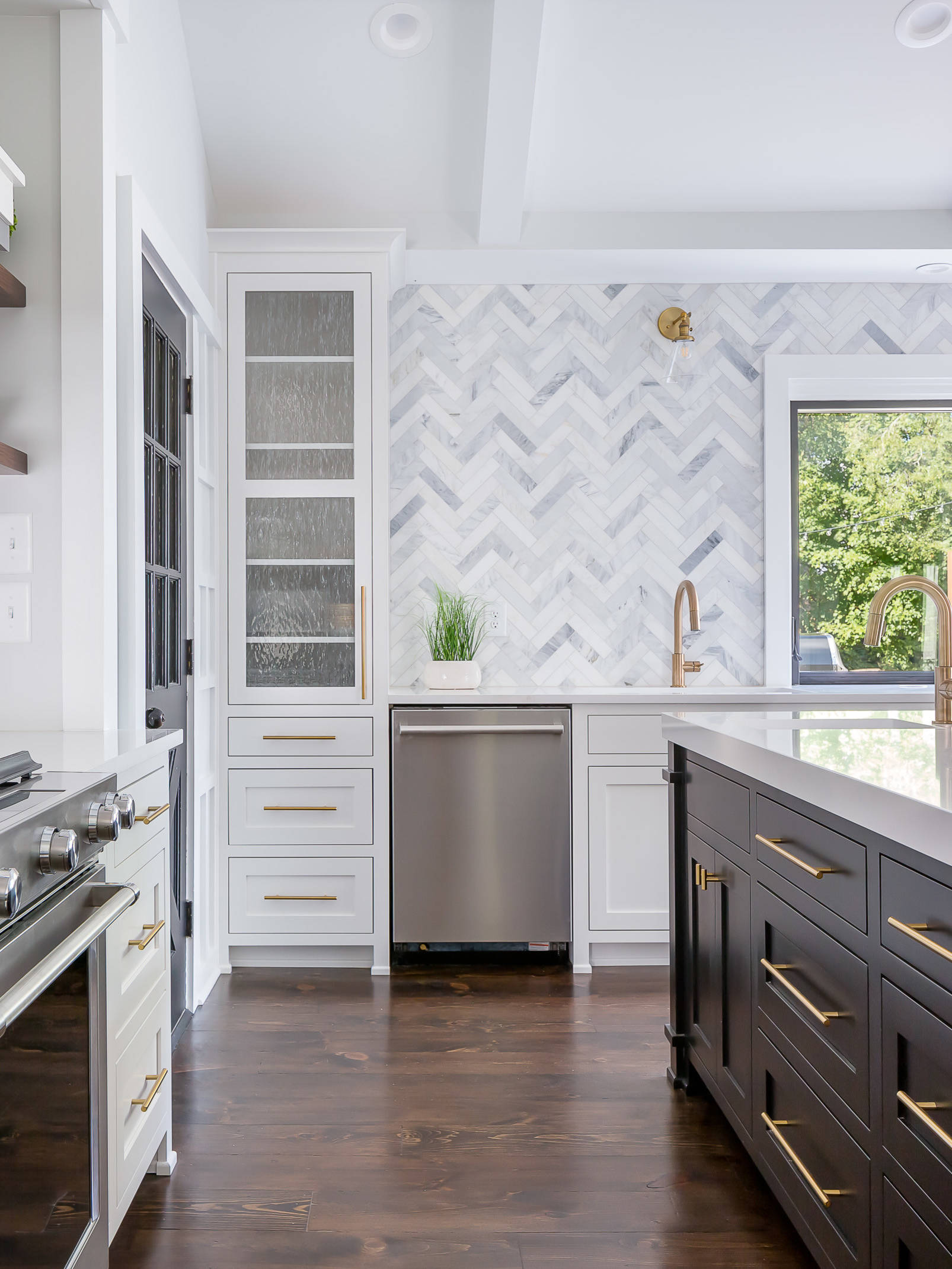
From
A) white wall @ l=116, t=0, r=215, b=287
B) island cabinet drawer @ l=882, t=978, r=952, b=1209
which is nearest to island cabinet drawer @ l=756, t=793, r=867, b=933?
island cabinet drawer @ l=882, t=978, r=952, b=1209

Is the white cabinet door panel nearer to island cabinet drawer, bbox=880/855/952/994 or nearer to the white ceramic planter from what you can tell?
the white ceramic planter

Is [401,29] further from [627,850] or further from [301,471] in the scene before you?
[627,850]

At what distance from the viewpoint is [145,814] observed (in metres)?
1.64

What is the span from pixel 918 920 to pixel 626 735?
1918 millimetres

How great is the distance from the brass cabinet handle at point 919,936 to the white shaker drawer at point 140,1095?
3.93 feet

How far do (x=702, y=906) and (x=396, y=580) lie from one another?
6.04 ft

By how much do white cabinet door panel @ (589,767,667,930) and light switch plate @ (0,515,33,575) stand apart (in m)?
1.83

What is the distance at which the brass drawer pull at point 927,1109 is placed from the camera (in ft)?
3.25

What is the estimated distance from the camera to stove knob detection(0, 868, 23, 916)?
95 cm

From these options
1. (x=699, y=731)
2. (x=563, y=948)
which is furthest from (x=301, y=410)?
(x=563, y=948)

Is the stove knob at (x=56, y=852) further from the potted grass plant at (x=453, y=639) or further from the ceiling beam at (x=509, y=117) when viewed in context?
the ceiling beam at (x=509, y=117)

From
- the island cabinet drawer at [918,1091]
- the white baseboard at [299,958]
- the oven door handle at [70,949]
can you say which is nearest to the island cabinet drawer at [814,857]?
the island cabinet drawer at [918,1091]

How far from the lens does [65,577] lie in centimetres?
188

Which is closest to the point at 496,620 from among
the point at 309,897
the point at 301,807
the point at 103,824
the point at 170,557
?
the point at 301,807
